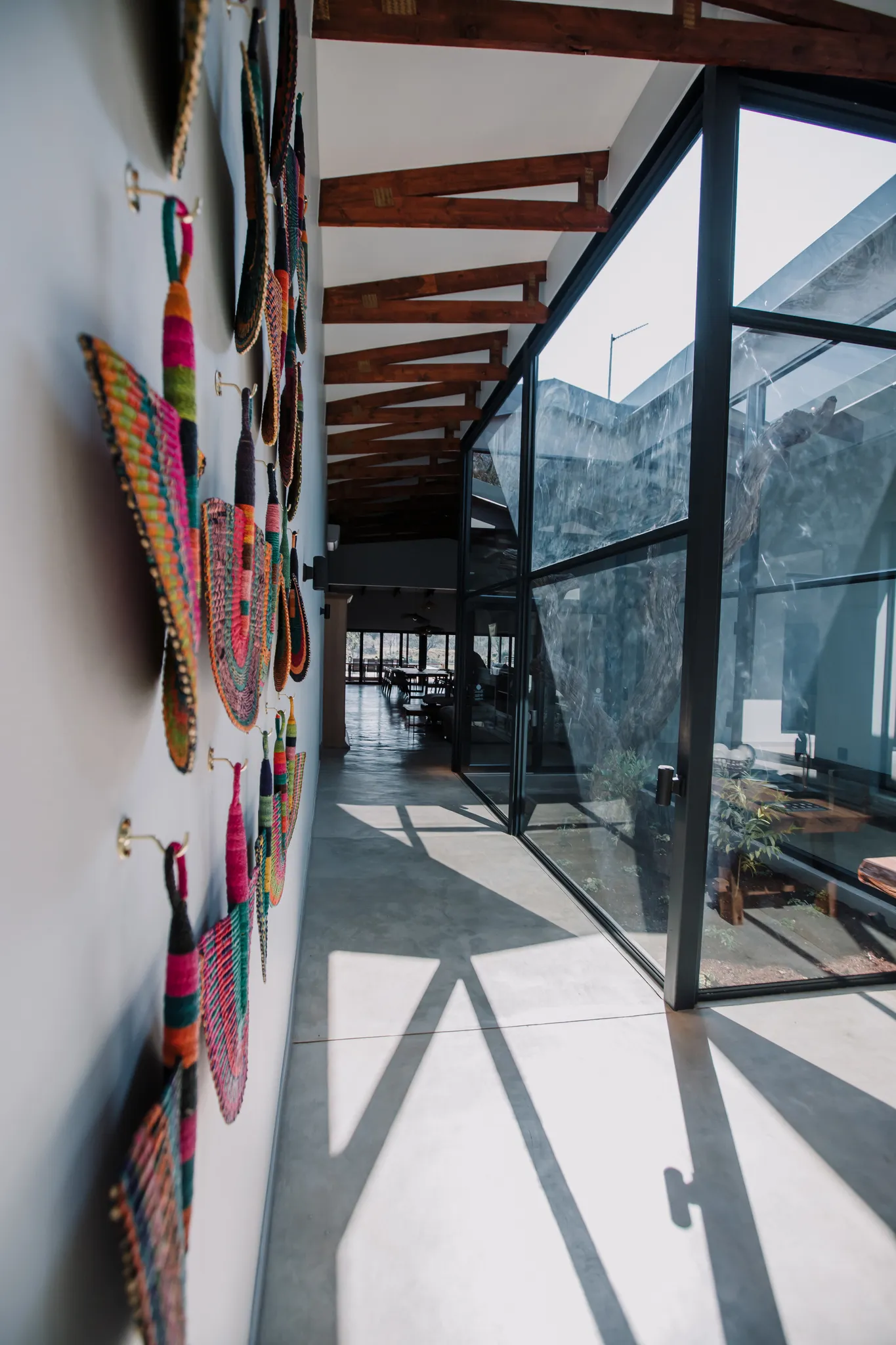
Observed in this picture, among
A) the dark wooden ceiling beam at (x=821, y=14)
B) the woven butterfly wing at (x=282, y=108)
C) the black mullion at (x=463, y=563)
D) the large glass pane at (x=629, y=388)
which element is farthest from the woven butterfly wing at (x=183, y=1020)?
the black mullion at (x=463, y=563)

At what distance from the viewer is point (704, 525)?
266 cm

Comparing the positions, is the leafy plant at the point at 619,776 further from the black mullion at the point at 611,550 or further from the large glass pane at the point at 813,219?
the large glass pane at the point at 813,219

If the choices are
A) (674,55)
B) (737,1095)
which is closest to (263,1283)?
(737,1095)

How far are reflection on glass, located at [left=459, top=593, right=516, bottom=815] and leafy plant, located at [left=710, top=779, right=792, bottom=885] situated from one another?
8.58 ft

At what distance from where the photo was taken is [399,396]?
20.1 ft

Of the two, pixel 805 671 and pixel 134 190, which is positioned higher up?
pixel 134 190

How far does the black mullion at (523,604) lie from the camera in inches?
197

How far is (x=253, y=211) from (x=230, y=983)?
31.8 inches

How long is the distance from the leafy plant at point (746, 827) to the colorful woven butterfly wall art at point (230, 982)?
237 cm

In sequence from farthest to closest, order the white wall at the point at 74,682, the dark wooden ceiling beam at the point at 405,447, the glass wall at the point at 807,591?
the dark wooden ceiling beam at the point at 405,447 → the glass wall at the point at 807,591 → the white wall at the point at 74,682

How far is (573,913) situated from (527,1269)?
2195 mm

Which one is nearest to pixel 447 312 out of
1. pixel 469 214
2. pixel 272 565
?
pixel 469 214

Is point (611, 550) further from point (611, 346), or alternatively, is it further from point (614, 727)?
point (611, 346)

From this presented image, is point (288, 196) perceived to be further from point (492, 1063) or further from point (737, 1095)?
point (737, 1095)
